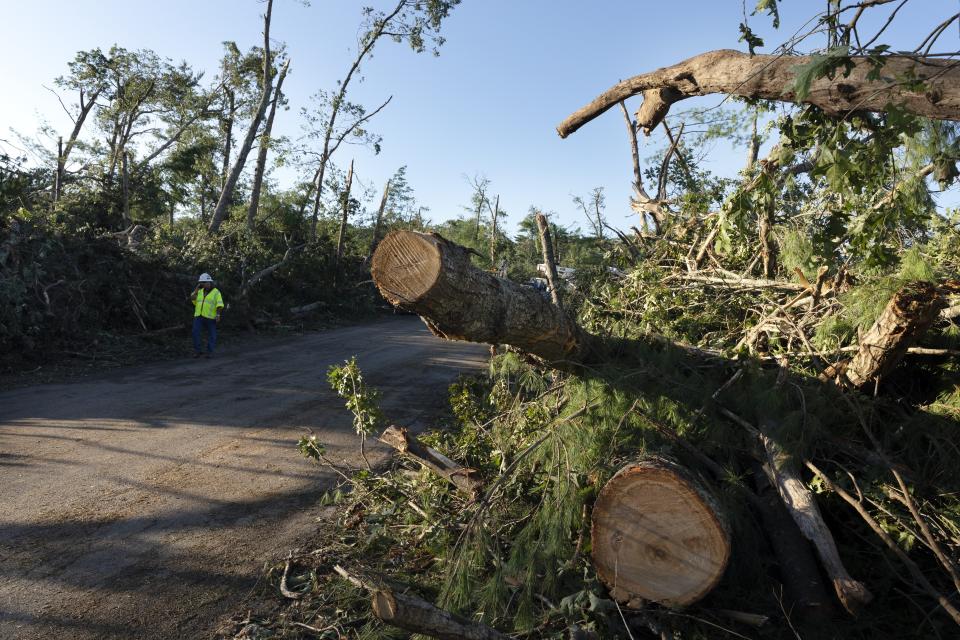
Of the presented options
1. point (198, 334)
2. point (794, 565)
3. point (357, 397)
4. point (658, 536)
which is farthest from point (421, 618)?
point (198, 334)

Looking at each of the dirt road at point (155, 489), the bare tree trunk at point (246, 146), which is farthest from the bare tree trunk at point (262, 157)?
the dirt road at point (155, 489)

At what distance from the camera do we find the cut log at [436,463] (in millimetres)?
4031

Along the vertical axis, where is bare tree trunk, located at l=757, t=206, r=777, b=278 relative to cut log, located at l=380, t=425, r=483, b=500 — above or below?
above

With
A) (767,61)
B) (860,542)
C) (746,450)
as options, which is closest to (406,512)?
(746,450)

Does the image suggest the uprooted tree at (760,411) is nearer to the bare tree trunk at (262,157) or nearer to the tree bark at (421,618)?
the tree bark at (421,618)

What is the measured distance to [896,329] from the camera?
3076mm

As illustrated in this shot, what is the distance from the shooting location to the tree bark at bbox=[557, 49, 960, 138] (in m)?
2.22

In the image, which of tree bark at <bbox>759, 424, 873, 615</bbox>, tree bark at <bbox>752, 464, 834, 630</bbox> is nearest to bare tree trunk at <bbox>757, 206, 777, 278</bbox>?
tree bark at <bbox>759, 424, 873, 615</bbox>

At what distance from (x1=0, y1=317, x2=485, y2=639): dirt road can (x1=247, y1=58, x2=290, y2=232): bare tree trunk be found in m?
11.3

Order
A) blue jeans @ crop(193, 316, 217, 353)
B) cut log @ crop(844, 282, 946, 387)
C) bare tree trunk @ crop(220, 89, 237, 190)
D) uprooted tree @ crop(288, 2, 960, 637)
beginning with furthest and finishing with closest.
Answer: bare tree trunk @ crop(220, 89, 237, 190) → blue jeans @ crop(193, 316, 217, 353) → cut log @ crop(844, 282, 946, 387) → uprooted tree @ crop(288, 2, 960, 637)

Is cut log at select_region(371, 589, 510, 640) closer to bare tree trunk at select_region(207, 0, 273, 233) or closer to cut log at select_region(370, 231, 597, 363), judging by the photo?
cut log at select_region(370, 231, 597, 363)

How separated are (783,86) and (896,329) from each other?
4.77ft

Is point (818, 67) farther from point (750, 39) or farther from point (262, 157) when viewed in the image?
point (262, 157)

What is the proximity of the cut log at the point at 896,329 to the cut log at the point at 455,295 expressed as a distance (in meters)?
1.72
